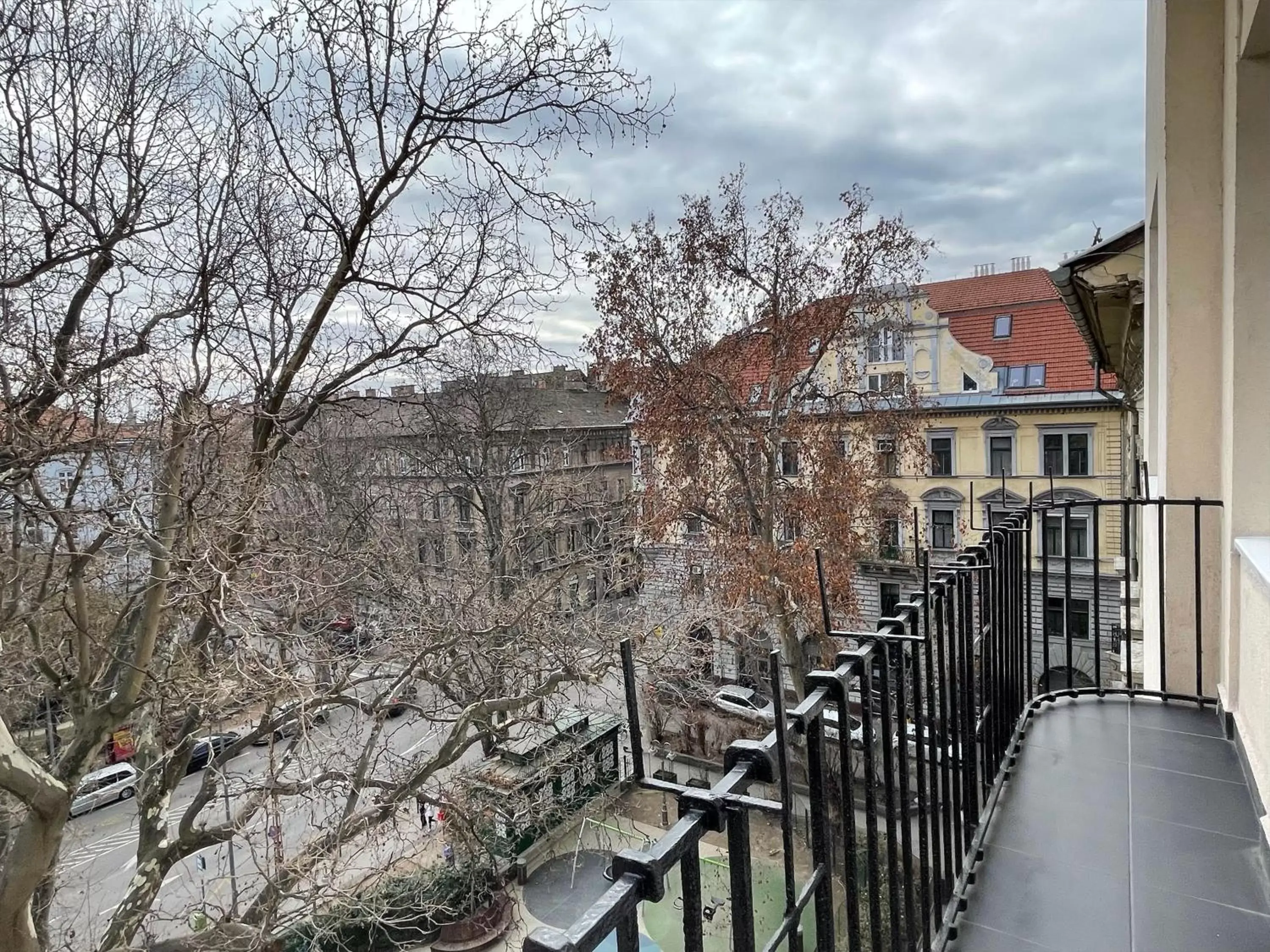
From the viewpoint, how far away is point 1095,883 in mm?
2072

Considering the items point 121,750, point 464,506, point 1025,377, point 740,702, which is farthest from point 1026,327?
point 121,750

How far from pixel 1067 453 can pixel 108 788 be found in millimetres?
20020

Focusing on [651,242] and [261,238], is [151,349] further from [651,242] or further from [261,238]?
[651,242]

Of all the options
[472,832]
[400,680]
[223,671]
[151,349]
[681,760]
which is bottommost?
[681,760]

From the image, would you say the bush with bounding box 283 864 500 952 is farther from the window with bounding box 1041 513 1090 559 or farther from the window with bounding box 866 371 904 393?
the window with bounding box 1041 513 1090 559

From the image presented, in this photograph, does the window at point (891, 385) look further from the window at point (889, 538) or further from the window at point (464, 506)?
the window at point (464, 506)

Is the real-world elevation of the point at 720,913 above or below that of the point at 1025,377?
below

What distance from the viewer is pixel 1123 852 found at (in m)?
2.22

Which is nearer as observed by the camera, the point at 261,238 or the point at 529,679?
the point at 261,238

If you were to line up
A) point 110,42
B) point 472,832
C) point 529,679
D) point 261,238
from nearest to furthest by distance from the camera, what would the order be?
point 110,42 < point 261,238 < point 472,832 < point 529,679

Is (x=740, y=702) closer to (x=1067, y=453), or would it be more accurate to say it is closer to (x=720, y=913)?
(x=720, y=913)

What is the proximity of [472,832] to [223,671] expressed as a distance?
117 inches

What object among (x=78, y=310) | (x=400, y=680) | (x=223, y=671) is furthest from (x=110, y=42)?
(x=400, y=680)

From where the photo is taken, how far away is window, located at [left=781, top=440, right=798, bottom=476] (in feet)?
40.7
